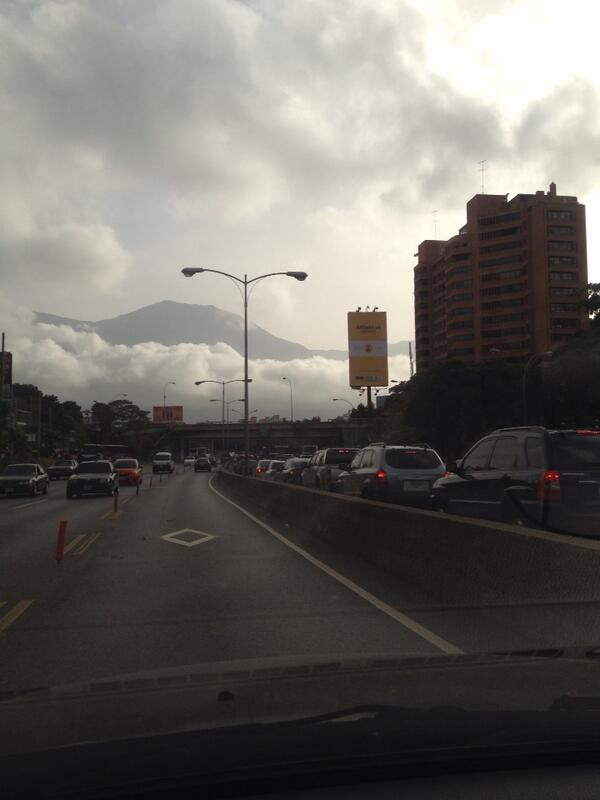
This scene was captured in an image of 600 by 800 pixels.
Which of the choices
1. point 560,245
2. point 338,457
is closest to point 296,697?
point 338,457

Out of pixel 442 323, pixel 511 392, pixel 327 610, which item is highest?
pixel 442 323

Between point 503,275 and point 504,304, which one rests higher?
point 503,275

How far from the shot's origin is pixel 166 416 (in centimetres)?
13475

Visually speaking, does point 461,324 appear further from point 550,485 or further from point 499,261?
point 550,485

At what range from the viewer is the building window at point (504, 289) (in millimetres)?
114938

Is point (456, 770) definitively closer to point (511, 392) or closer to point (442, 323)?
point (511, 392)

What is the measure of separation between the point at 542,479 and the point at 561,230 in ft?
352

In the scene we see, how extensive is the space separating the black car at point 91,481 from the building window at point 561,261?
89.1m

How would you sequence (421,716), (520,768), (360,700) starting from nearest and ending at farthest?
(520,768) < (421,716) < (360,700)

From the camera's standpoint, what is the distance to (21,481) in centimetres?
3412


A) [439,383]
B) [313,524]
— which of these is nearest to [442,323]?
[439,383]

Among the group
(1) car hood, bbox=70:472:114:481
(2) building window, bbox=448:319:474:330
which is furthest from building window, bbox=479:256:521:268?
(1) car hood, bbox=70:472:114:481

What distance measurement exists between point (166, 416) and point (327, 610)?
422 ft

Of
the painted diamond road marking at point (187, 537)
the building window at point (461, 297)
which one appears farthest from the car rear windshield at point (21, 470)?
the building window at point (461, 297)
